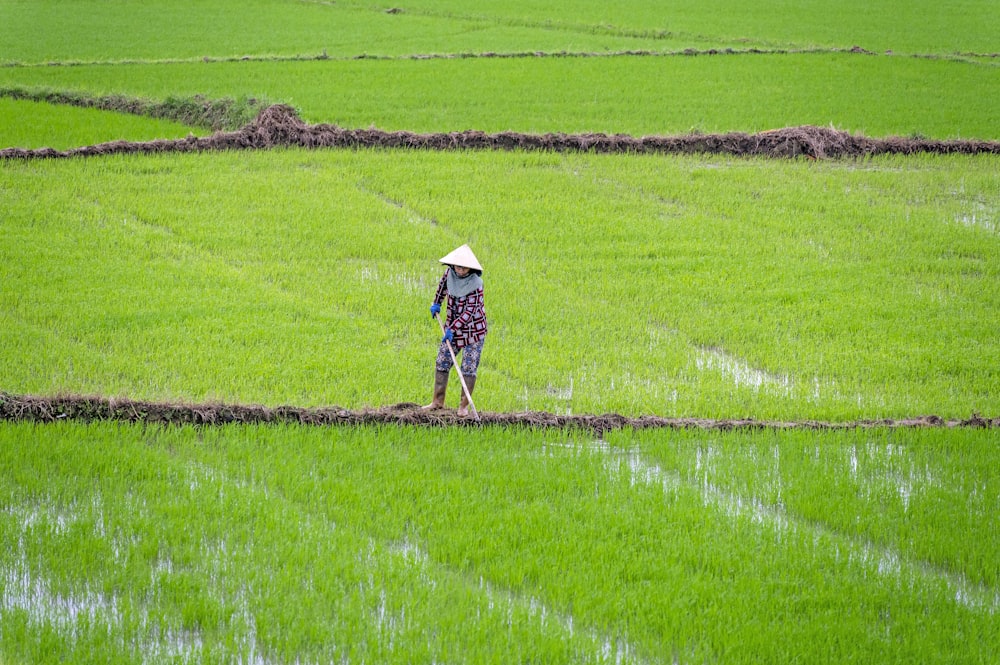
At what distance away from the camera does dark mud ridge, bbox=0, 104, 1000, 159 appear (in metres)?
13.0

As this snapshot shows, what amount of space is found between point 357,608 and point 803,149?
1020 centimetres

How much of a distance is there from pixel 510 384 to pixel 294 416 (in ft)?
4.98

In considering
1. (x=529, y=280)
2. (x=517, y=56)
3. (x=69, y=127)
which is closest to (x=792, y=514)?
(x=529, y=280)

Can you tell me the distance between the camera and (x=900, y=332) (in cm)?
831

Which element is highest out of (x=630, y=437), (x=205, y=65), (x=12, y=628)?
(x=205, y=65)

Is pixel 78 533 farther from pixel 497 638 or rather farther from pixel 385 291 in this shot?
pixel 385 291

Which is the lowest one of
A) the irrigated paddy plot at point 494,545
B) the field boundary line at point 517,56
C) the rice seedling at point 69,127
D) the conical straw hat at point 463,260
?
the irrigated paddy plot at point 494,545

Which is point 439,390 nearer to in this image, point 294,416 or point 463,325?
point 463,325

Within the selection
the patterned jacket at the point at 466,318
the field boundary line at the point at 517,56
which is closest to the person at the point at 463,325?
the patterned jacket at the point at 466,318

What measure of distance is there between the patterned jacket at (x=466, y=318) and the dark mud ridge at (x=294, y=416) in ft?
1.54

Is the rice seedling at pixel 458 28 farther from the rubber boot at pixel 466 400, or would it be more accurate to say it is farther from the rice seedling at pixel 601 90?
the rubber boot at pixel 466 400

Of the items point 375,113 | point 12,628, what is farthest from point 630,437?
point 375,113

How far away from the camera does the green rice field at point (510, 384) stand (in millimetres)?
4770

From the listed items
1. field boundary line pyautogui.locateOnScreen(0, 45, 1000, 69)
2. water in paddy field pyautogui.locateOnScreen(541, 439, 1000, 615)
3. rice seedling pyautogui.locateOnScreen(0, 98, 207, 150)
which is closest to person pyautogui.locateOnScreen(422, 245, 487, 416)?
water in paddy field pyautogui.locateOnScreen(541, 439, 1000, 615)
